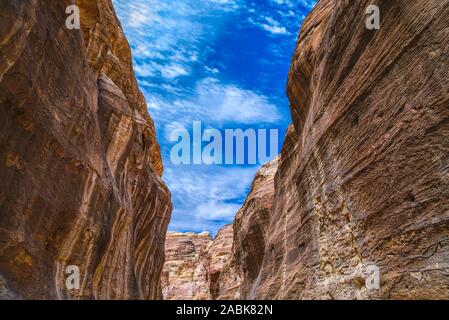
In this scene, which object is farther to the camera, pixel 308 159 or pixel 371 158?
pixel 308 159

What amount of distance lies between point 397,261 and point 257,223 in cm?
2237

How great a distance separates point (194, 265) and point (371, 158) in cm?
6021

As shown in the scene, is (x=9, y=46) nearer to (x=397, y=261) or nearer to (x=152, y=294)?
(x=397, y=261)

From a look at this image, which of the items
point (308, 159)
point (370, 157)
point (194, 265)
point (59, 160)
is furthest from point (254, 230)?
point (194, 265)

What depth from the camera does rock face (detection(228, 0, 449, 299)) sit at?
28.4 feet

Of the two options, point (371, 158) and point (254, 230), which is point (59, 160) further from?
point (254, 230)

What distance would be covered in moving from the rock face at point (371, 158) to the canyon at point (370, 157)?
3 centimetres

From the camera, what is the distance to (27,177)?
424 inches

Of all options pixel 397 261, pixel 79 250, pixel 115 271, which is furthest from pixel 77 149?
pixel 397 261

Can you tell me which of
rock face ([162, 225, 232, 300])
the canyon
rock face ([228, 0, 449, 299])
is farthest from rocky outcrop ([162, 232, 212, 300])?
rock face ([228, 0, 449, 299])

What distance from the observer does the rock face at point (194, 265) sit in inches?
2196

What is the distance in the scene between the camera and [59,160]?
12.3 m

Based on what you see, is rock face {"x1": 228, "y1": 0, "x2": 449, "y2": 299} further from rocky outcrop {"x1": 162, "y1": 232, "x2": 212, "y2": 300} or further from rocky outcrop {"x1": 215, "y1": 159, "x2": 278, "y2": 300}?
rocky outcrop {"x1": 162, "y1": 232, "x2": 212, "y2": 300}

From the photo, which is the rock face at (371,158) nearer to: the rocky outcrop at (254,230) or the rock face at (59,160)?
the rock face at (59,160)
